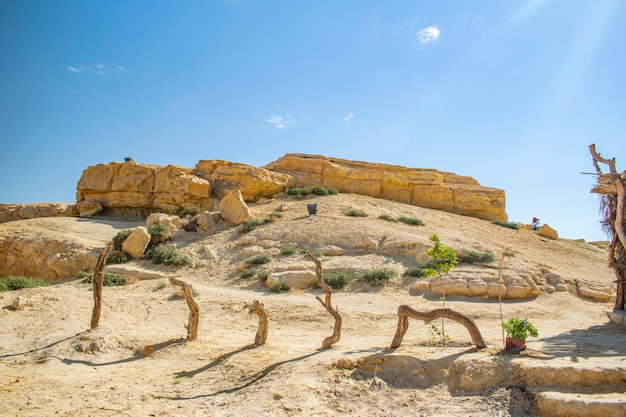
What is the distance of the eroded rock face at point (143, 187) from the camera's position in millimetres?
24531

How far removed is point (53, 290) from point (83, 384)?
664cm

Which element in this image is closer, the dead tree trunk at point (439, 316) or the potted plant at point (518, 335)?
the potted plant at point (518, 335)

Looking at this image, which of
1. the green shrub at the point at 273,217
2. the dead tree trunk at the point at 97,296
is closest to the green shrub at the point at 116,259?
the green shrub at the point at 273,217

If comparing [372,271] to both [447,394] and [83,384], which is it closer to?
[447,394]

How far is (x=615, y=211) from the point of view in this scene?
32.3ft

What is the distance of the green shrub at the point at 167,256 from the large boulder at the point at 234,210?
13.3 feet

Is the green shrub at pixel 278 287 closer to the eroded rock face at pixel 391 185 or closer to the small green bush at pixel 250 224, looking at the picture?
the small green bush at pixel 250 224

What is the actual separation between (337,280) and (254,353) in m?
6.50

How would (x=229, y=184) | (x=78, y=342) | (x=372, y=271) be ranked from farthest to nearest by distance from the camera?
(x=229, y=184) → (x=372, y=271) → (x=78, y=342)

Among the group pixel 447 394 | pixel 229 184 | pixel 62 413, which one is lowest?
pixel 62 413

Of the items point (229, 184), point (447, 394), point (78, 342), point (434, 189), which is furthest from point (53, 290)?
point (434, 189)

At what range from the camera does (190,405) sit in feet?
18.6

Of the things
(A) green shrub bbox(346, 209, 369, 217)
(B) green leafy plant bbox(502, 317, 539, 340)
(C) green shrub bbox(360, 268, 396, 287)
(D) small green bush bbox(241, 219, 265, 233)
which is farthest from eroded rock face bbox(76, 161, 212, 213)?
(B) green leafy plant bbox(502, 317, 539, 340)

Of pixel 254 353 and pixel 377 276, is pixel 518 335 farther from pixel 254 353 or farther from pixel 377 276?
pixel 377 276
